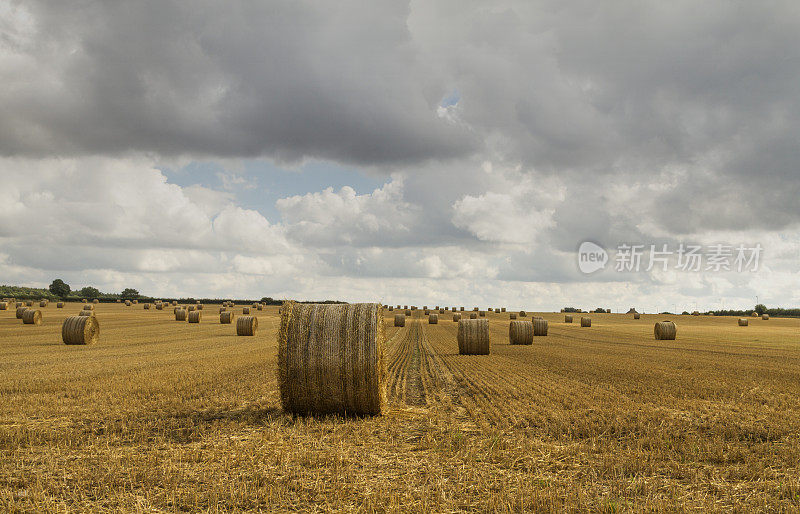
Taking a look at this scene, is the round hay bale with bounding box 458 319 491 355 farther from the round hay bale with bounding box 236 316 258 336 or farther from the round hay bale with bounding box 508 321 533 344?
the round hay bale with bounding box 236 316 258 336

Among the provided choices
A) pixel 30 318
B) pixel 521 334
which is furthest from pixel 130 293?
pixel 521 334

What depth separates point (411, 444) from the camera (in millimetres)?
8477

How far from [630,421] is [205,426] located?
7647 millimetres

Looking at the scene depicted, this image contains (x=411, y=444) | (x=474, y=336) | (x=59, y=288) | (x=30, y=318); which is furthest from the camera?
(x=59, y=288)

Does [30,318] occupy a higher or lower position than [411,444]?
higher

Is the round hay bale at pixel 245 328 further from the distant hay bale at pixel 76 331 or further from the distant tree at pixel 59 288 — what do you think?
the distant tree at pixel 59 288

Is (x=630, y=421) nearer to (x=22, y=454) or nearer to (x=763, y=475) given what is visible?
(x=763, y=475)

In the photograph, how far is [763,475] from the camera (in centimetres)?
724

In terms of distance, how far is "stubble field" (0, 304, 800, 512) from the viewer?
6.25 meters

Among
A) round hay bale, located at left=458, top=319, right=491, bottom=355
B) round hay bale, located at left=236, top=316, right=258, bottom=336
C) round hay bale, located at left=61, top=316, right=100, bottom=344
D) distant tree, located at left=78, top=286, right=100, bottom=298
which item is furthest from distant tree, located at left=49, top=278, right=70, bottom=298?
round hay bale, located at left=458, top=319, right=491, bottom=355

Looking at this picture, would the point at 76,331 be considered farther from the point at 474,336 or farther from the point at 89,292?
the point at 89,292

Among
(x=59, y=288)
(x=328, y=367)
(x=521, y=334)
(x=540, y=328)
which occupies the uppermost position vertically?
(x=59, y=288)

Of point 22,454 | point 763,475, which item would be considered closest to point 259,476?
point 22,454

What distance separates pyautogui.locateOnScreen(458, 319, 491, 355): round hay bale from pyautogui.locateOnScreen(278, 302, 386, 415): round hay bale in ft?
41.7
